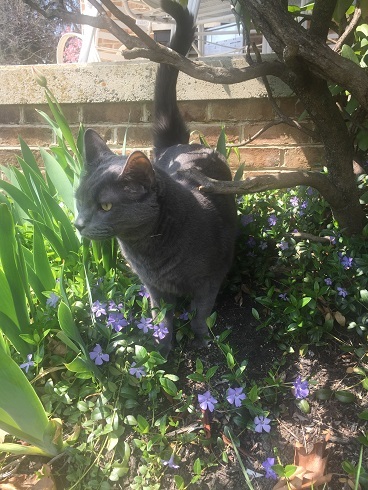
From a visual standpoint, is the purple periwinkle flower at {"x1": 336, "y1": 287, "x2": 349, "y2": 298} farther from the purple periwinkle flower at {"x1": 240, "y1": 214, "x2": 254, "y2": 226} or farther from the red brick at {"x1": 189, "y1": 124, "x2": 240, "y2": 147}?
the red brick at {"x1": 189, "y1": 124, "x2": 240, "y2": 147}

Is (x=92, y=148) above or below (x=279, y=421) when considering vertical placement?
above

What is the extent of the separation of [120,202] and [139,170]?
0.36ft

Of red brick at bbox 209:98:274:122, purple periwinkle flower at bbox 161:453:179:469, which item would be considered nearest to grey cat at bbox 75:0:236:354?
purple periwinkle flower at bbox 161:453:179:469

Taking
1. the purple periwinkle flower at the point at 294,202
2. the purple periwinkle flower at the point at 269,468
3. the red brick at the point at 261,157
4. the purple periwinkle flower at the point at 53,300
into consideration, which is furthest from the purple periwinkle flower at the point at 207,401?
the red brick at the point at 261,157

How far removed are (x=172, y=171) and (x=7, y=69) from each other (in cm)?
135

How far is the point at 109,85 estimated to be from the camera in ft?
7.36

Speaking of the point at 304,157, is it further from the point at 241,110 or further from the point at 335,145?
the point at 335,145

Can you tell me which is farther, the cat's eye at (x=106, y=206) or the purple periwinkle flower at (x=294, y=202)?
the purple periwinkle flower at (x=294, y=202)

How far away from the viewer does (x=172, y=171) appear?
1.62 meters

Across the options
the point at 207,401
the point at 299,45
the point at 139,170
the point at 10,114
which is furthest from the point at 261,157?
the point at 207,401

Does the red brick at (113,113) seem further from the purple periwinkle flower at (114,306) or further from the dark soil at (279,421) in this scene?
the dark soil at (279,421)

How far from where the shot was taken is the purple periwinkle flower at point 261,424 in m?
1.01

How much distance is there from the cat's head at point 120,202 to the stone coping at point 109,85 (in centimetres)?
107

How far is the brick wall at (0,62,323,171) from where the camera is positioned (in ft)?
7.11
